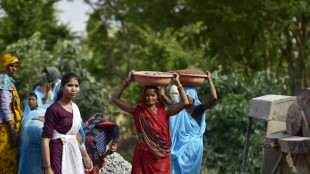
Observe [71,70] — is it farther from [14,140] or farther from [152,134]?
[152,134]

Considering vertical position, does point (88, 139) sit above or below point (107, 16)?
below

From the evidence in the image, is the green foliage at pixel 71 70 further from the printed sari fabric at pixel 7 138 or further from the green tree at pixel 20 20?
the green tree at pixel 20 20

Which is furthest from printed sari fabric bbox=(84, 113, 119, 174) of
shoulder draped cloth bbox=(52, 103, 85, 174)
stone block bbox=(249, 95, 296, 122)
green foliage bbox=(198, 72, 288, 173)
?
green foliage bbox=(198, 72, 288, 173)

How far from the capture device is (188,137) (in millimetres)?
7836

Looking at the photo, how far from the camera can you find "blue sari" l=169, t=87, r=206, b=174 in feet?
24.9

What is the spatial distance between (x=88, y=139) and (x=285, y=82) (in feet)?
23.8

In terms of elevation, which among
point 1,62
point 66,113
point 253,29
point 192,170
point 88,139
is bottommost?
point 192,170

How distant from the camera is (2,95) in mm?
6480

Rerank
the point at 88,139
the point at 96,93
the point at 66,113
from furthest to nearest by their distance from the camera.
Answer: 1. the point at 96,93
2. the point at 88,139
3. the point at 66,113

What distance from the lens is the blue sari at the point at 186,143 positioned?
7.59 metres

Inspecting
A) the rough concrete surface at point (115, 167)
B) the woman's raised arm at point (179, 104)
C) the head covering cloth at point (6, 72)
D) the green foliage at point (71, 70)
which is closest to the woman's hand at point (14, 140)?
the head covering cloth at point (6, 72)

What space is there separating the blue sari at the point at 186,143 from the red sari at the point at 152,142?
1541 millimetres

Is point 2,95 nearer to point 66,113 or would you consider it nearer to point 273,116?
point 66,113

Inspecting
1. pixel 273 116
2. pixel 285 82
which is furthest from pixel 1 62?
pixel 285 82
